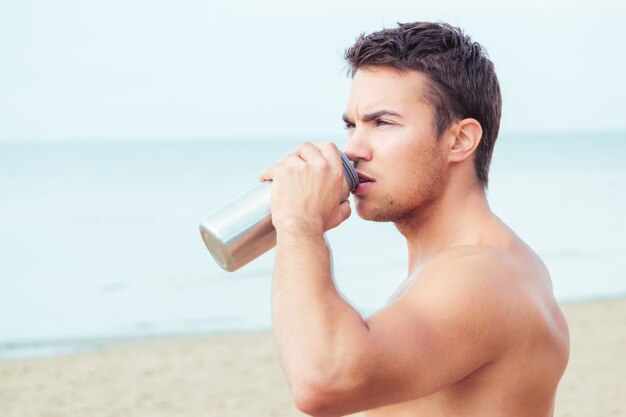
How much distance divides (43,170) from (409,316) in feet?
185

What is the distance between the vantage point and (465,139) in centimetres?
219

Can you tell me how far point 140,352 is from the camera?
9.77 metres

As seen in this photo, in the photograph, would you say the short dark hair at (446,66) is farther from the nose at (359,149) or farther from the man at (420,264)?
the nose at (359,149)

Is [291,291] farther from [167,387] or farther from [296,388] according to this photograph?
[167,387]

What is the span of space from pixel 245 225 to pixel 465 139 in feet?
2.14

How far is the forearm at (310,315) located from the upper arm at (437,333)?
1.7 inches

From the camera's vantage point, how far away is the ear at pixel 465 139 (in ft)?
7.11

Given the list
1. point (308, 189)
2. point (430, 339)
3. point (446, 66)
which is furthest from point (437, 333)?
point (446, 66)

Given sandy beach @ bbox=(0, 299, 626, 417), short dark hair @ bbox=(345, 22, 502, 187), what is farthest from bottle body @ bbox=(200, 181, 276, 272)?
sandy beach @ bbox=(0, 299, 626, 417)

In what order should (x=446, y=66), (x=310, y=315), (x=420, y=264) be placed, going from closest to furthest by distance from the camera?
(x=310, y=315) < (x=446, y=66) < (x=420, y=264)

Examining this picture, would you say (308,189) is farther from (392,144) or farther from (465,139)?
(465,139)

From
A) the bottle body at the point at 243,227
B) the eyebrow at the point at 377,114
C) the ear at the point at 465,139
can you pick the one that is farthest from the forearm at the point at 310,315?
the ear at the point at 465,139

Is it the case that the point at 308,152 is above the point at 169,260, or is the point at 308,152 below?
above

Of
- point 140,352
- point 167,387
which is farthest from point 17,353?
point 167,387
